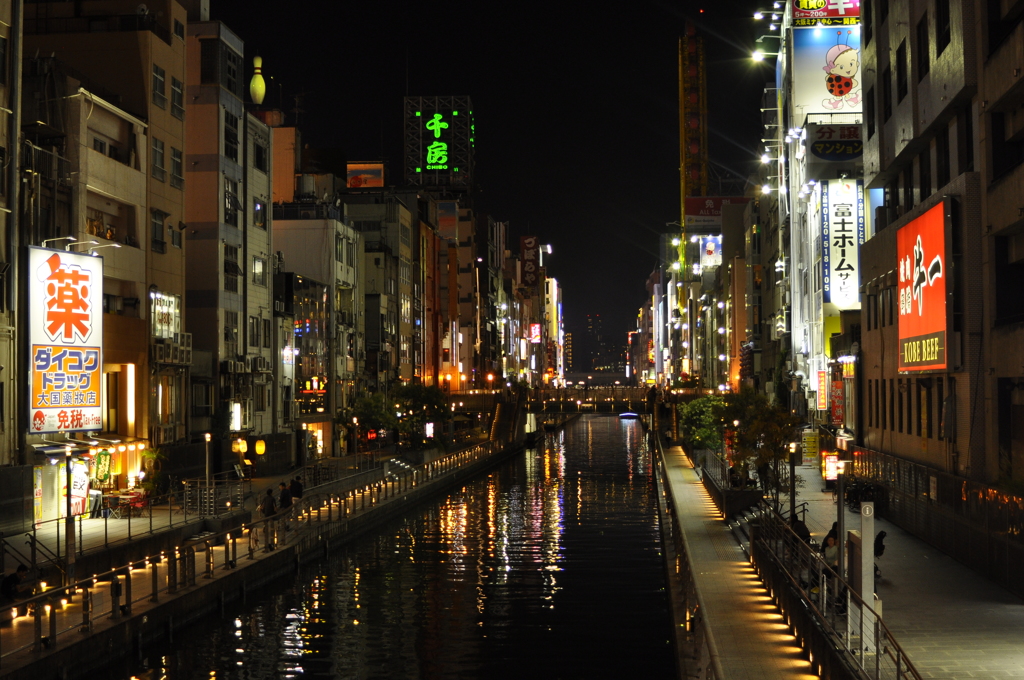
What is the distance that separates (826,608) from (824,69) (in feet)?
173

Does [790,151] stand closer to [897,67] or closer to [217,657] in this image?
[897,67]

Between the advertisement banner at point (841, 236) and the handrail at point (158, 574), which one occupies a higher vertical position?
the advertisement banner at point (841, 236)

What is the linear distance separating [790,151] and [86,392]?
46.9 m

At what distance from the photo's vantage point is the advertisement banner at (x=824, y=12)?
63312mm

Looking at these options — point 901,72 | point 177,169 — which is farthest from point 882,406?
point 177,169

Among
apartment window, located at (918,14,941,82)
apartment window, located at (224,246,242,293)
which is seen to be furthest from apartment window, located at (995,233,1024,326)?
apartment window, located at (224,246,242,293)

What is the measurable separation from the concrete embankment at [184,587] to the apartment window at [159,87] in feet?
Answer: 55.7

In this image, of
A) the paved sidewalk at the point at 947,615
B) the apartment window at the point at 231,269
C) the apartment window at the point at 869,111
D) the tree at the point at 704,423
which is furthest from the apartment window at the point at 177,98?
the paved sidewalk at the point at 947,615

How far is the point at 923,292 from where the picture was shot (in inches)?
1180

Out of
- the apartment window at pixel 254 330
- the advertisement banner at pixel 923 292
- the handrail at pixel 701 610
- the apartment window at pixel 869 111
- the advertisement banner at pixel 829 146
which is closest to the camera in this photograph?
the handrail at pixel 701 610

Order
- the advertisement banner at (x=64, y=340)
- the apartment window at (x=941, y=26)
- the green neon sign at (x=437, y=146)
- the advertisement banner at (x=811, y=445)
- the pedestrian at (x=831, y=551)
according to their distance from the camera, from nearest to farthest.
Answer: the pedestrian at (x=831, y=551) < the apartment window at (x=941, y=26) < the advertisement banner at (x=64, y=340) < the advertisement banner at (x=811, y=445) < the green neon sign at (x=437, y=146)

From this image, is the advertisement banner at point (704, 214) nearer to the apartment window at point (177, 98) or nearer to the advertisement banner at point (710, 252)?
the advertisement banner at point (710, 252)

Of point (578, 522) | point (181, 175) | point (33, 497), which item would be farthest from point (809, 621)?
point (181, 175)

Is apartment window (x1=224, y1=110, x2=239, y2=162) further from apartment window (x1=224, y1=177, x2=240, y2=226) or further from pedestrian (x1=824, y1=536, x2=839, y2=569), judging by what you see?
pedestrian (x1=824, y1=536, x2=839, y2=569)
